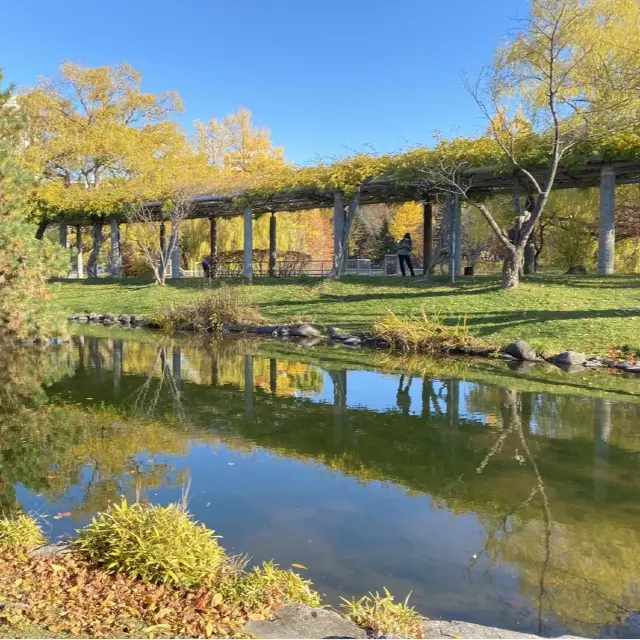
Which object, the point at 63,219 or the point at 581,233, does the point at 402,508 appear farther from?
the point at 63,219

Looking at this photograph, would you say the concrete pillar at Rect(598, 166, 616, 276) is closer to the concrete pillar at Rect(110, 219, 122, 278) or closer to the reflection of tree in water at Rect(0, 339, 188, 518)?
the reflection of tree in water at Rect(0, 339, 188, 518)

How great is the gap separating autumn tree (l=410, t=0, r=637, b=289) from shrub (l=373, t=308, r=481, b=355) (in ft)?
9.96

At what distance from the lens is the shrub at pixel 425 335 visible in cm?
1119

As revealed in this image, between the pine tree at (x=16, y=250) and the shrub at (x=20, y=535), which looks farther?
the pine tree at (x=16, y=250)

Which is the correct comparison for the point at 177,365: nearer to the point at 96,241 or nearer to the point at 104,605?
the point at 104,605

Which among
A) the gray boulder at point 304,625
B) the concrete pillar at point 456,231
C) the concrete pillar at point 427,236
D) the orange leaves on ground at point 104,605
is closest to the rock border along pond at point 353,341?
the concrete pillar at point 456,231

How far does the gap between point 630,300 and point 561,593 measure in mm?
10707

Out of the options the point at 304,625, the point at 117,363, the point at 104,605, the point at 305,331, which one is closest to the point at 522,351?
the point at 305,331

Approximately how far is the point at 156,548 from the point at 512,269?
488 inches

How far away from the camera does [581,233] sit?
20672 mm

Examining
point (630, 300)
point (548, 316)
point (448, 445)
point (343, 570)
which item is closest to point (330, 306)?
point (548, 316)

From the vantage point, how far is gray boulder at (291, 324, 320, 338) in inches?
530

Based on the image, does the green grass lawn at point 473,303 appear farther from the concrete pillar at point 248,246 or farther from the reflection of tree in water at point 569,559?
the reflection of tree in water at point 569,559

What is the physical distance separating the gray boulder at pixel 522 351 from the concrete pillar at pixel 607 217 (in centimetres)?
605
